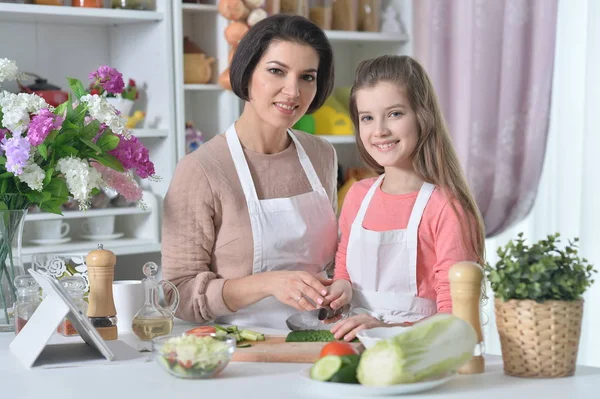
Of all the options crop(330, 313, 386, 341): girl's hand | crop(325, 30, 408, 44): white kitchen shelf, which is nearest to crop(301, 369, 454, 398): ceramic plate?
crop(330, 313, 386, 341): girl's hand

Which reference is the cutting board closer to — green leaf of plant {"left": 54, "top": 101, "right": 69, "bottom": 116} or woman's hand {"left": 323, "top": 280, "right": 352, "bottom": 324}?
woman's hand {"left": 323, "top": 280, "right": 352, "bottom": 324}

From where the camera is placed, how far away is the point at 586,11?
3305 mm

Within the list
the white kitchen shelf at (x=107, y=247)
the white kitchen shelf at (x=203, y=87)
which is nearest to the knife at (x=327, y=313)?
the white kitchen shelf at (x=107, y=247)

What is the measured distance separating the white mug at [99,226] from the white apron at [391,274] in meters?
1.55

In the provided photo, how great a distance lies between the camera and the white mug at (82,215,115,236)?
11.1 feet

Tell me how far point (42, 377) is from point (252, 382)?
360mm

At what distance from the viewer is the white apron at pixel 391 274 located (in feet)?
6.51

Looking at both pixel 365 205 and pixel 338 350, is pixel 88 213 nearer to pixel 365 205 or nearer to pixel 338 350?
pixel 365 205

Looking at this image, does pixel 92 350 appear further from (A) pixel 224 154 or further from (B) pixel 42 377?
(A) pixel 224 154

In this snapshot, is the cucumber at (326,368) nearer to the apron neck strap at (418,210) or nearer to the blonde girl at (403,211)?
the blonde girl at (403,211)

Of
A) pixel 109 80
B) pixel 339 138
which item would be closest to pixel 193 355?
pixel 109 80

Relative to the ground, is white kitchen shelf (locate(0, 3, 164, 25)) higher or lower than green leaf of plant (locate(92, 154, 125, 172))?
higher

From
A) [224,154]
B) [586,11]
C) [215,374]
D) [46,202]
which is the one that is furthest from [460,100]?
[215,374]

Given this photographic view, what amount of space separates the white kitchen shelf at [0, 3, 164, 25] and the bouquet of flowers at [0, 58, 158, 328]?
1288 millimetres
